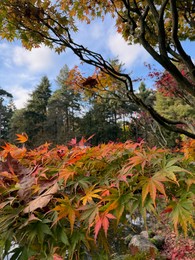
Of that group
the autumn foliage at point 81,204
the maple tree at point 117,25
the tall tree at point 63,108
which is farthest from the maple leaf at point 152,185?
the tall tree at point 63,108

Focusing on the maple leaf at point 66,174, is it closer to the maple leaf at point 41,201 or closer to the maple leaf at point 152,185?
the maple leaf at point 41,201

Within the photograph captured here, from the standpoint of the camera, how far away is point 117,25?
2.84 metres

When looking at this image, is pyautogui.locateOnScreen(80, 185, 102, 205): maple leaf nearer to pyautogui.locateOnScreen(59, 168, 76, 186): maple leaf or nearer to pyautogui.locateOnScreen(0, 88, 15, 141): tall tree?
pyautogui.locateOnScreen(59, 168, 76, 186): maple leaf

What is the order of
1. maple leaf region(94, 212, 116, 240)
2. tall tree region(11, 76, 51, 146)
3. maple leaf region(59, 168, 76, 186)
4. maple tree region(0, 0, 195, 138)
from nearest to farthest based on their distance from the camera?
maple leaf region(94, 212, 116, 240) → maple leaf region(59, 168, 76, 186) → maple tree region(0, 0, 195, 138) → tall tree region(11, 76, 51, 146)

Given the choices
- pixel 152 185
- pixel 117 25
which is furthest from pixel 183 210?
pixel 117 25

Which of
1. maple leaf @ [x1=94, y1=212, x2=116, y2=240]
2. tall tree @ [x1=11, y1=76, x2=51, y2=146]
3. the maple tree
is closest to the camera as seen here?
maple leaf @ [x1=94, y1=212, x2=116, y2=240]

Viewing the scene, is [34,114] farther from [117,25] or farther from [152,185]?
[152,185]

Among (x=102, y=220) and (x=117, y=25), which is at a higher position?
(x=117, y=25)

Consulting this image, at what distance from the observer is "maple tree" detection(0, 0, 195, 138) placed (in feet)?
5.87

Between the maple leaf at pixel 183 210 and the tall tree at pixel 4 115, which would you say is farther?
Answer: the tall tree at pixel 4 115

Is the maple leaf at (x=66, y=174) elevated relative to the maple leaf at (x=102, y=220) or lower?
elevated

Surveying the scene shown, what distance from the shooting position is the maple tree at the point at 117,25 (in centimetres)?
179

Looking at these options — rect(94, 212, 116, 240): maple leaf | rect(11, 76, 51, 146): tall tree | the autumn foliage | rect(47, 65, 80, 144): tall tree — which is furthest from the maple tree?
rect(47, 65, 80, 144): tall tree

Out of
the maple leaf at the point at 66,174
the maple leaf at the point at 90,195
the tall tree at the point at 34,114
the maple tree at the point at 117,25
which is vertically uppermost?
the tall tree at the point at 34,114
